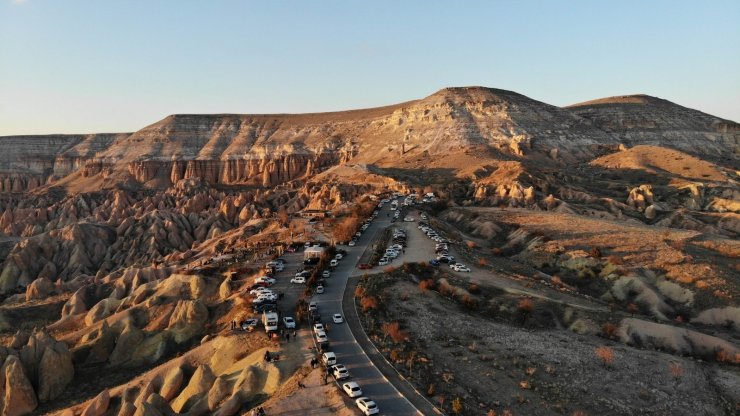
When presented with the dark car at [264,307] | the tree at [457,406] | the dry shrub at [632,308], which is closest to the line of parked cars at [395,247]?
the dark car at [264,307]

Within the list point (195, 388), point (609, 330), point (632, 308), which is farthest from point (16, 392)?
point (632, 308)

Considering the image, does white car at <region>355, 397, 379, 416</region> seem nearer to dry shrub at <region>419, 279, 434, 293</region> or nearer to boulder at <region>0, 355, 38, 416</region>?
dry shrub at <region>419, 279, 434, 293</region>

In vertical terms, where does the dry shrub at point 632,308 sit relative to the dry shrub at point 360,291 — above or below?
below

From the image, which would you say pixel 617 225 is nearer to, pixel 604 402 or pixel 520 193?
pixel 520 193

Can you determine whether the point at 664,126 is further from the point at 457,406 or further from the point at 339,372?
the point at 339,372

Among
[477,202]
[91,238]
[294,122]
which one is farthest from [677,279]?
[294,122]

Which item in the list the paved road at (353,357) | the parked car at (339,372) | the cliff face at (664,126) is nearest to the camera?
the paved road at (353,357)

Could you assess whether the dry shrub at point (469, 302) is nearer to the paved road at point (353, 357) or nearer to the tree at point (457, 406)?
the paved road at point (353, 357)
